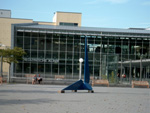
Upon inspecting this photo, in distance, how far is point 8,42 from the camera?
5697cm

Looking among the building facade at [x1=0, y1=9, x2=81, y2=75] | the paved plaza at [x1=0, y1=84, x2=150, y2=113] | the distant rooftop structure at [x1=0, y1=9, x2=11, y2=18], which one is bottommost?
the paved plaza at [x1=0, y1=84, x2=150, y2=113]

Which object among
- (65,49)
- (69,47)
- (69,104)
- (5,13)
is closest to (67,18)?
(5,13)

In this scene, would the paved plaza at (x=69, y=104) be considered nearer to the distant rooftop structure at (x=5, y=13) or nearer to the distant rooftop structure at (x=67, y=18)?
the distant rooftop structure at (x=67, y=18)

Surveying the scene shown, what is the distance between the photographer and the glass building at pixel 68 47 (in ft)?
162

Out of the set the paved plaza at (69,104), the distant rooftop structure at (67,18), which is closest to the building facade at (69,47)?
the distant rooftop structure at (67,18)

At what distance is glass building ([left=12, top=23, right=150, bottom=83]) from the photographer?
4947cm

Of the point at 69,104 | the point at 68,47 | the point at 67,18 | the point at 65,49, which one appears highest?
the point at 67,18

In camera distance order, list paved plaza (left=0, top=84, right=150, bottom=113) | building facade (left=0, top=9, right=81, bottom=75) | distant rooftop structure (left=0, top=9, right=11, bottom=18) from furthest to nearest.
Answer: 1. distant rooftop structure (left=0, top=9, right=11, bottom=18)
2. building facade (left=0, top=9, right=81, bottom=75)
3. paved plaza (left=0, top=84, right=150, bottom=113)

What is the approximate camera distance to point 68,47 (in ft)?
166

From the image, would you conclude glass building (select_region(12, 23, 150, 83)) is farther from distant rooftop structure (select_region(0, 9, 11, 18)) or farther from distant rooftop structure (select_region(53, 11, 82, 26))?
distant rooftop structure (select_region(0, 9, 11, 18))

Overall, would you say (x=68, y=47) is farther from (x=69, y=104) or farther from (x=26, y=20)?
(x=69, y=104)

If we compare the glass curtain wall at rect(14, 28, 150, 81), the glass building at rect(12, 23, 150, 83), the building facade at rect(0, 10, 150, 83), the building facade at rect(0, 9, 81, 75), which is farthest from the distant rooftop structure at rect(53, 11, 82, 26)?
the glass curtain wall at rect(14, 28, 150, 81)

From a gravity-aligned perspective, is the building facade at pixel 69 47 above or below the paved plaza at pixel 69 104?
above

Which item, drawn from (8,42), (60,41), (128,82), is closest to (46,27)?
(60,41)
